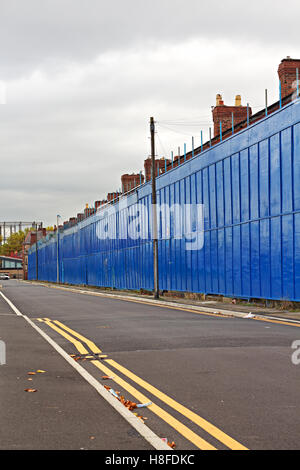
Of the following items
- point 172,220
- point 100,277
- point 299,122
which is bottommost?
point 100,277

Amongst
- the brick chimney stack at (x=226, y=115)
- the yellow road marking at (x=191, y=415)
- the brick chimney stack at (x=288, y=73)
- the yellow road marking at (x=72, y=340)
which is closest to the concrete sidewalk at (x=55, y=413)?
the yellow road marking at (x=191, y=415)

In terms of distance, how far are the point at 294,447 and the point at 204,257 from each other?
25492mm

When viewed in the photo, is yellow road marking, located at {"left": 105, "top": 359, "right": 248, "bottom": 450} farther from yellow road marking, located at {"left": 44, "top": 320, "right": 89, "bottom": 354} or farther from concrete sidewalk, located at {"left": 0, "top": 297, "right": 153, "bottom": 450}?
yellow road marking, located at {"left": 44, "top": 320, "right": 89, "bottom": 354}

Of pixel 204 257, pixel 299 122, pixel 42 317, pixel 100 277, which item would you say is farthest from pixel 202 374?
pixel 100 277

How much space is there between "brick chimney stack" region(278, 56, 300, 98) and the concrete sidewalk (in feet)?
72.7

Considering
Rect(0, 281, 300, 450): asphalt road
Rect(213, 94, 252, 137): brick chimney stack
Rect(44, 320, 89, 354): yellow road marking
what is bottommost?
Rect(44, 320, 89, 354): yellow road marking

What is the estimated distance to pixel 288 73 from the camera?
29.3 meters

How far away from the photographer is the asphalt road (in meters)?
5.67

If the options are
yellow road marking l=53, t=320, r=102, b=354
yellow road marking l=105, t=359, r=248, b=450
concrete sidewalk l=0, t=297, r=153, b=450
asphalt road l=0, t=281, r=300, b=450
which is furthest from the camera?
yellow road marking l=53, t=320, r=102, b=354

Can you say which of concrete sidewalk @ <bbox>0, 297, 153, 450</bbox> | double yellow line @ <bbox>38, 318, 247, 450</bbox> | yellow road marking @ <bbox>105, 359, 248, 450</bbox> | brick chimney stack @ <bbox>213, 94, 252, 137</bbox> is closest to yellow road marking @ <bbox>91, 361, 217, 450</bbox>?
double yellow line @ <bbox>38, 318, 247, 450</bbox>

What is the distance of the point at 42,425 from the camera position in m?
6.16

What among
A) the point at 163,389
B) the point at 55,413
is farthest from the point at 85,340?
the point at 55,413

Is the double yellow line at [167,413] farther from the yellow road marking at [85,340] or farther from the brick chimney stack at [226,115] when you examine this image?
the brick chimney stack at [226,115]
